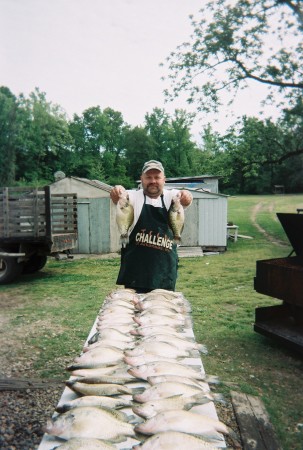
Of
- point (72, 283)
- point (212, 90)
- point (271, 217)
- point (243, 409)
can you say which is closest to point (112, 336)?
point (243, 409)

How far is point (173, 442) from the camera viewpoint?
5.19 feet

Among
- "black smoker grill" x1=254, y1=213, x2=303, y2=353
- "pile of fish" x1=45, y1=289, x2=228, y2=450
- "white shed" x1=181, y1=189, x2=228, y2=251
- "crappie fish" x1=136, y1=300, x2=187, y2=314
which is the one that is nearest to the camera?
"pile of fish" x1=45, y1=289, x2=228, y2=450

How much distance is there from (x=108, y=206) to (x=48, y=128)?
1897 inches

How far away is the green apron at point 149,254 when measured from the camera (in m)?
3.88

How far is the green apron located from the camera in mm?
3881

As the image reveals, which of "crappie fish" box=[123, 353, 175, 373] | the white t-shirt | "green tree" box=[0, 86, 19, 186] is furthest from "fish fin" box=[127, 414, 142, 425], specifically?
"green tree" box=[0, 86, 19, 186]

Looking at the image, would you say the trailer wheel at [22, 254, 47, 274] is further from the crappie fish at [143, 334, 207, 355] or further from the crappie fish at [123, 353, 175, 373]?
the crappie fish at [123, 353, 175, 373]

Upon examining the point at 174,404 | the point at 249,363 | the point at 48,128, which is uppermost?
the point at 48,128

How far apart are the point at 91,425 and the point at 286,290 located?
4.73m

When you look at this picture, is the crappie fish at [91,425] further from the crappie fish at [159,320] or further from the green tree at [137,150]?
the green tree at [137,150]

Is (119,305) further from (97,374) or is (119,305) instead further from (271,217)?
(271,217)

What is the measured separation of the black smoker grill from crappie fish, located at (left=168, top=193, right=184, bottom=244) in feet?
8.77

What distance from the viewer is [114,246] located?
16.1 metres

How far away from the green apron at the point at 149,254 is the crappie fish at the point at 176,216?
0.59 feet
